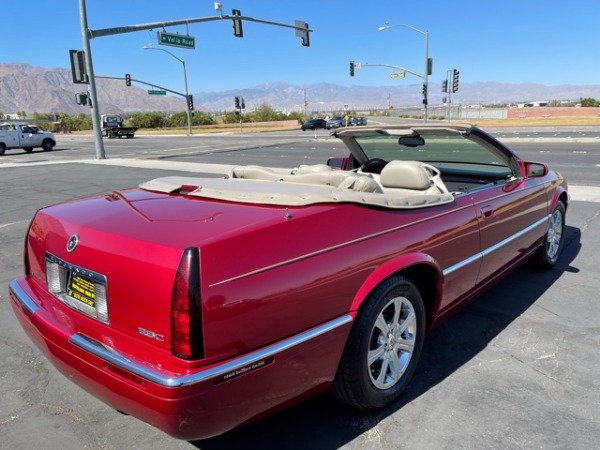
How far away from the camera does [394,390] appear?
108 inches

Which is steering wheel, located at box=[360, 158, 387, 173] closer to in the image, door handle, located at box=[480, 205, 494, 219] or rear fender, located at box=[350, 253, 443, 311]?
door handle, located at box=[480, 205, 494, 219]

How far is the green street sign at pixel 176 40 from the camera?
74.9 ft

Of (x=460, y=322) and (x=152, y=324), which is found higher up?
(x=152, y=324)

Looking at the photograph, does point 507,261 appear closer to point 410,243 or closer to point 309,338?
point 410,243

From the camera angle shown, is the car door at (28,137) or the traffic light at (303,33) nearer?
the traffic light at (303,33)

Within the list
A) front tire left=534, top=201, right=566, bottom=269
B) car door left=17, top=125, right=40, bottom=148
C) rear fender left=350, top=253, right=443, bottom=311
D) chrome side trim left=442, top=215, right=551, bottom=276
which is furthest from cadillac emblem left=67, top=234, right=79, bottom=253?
car door left=17, top=125, right=40, bottom=148

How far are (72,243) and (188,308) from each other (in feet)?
2.91

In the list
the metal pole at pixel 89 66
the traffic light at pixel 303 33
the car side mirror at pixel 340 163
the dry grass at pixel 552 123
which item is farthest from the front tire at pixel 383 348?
the dry grass at pixel 552 123

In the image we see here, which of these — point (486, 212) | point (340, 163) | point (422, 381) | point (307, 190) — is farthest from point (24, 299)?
point (340, 163)

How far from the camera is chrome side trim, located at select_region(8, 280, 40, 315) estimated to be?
8.55ft

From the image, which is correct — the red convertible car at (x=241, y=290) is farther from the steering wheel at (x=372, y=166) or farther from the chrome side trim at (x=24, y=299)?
the steering wheel at (x=372, y=166)

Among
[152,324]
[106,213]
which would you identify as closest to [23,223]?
[106,213]

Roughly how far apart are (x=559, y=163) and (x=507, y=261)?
11919 millimetres

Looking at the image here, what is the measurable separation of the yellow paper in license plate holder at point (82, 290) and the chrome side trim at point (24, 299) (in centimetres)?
33
